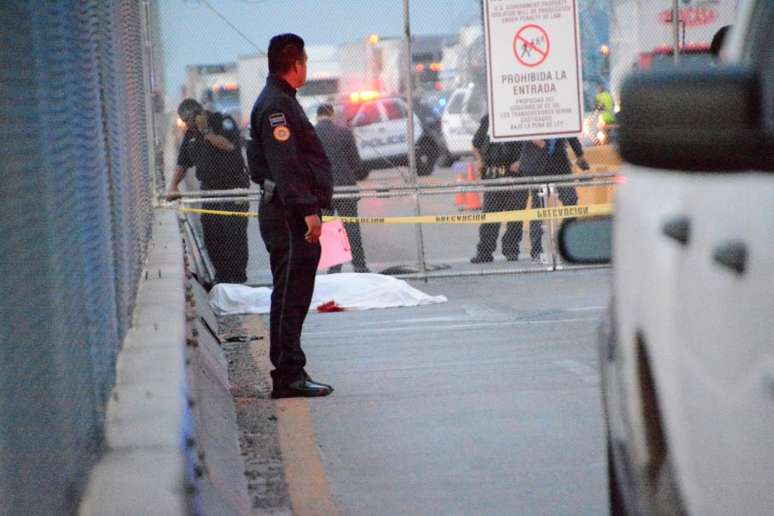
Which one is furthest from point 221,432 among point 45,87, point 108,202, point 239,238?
point 239,238

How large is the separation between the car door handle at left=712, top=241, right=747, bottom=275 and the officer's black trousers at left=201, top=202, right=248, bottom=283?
14.2m

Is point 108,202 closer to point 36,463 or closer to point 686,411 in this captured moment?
point 36,463

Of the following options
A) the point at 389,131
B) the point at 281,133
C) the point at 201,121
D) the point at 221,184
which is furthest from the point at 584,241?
the point at 389,131

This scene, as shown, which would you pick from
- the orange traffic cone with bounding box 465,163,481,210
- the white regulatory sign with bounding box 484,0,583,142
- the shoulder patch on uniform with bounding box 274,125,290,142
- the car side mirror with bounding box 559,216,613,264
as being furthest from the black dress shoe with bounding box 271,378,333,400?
the orange traffic cone with bounding box 465,163,481,210

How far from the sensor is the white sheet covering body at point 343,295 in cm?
1473

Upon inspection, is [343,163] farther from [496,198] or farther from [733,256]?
[733,256]

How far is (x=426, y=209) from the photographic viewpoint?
28922 mm

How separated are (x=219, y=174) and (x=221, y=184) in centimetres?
10

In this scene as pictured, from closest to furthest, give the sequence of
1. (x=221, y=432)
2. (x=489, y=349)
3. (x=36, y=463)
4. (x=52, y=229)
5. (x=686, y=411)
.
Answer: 1. (x=686, y=411)
2. (x=36, y=463)
3. (x=52, y=229)
4. (x=221, y=432)
5. (x=489, y=349)

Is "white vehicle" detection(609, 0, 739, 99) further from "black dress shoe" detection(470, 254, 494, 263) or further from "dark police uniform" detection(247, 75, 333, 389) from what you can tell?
"dark police uniform" detection(247, 75, 333, 389)

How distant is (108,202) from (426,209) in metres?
21.9

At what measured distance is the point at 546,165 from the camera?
18031mm

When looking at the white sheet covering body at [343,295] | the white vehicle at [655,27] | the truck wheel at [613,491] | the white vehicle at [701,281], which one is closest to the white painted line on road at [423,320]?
the white sheet covering body at [343,295]

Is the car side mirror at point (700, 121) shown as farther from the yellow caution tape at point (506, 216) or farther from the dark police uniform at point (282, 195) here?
the yellow caution tape at point (506, 216)
